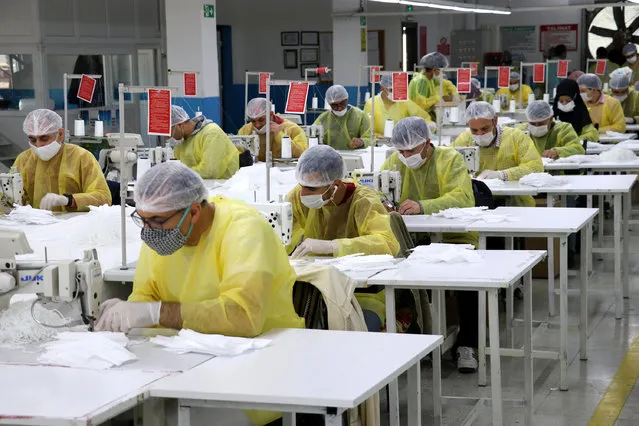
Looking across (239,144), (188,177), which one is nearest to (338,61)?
(239,144)

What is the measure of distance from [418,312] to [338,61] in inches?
493

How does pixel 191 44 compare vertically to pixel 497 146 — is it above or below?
above

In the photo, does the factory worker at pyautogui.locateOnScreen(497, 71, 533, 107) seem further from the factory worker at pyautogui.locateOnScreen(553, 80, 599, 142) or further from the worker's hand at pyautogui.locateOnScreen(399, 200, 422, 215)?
the worker's hand at pyautogui.locateOnScreen(399, 200, 422, 215)

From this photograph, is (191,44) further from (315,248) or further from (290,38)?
(315,248)

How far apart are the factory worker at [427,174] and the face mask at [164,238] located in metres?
2.54

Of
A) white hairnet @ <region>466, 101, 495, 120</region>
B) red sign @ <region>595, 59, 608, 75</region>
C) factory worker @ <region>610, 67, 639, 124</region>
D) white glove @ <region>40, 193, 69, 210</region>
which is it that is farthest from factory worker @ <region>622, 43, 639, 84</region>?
white glove @ <region>40, 193, 69, 210</region>

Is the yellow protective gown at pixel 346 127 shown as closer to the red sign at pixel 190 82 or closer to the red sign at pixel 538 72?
the red sign at pixel 190 82

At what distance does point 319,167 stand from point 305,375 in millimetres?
1953

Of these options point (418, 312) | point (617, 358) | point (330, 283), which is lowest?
point (617, 358)

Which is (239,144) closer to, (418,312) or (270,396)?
(418,312)

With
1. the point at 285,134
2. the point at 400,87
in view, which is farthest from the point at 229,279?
the point at 285,134

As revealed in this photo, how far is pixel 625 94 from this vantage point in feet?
41.1

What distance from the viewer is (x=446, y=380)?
17.2 feet

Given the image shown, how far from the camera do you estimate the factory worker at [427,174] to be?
18.7ft
